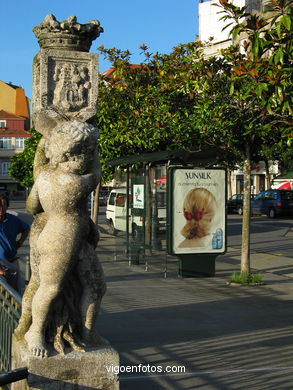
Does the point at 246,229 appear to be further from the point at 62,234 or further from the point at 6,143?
the point at 6,143

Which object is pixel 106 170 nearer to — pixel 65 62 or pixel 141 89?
pixel 141 89

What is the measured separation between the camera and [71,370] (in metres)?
3.51

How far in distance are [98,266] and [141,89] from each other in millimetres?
13584

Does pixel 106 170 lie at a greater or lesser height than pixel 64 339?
greater

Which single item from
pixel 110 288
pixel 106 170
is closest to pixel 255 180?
pixel 106 170

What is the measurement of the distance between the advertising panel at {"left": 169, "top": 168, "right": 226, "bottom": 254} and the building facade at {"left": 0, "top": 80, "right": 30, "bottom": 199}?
7222 centimetres

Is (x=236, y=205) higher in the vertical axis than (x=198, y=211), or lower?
lower

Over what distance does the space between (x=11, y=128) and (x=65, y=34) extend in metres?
82.7

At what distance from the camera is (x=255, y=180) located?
5516cm

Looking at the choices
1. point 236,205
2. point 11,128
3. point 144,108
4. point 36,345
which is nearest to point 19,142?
point 11,128

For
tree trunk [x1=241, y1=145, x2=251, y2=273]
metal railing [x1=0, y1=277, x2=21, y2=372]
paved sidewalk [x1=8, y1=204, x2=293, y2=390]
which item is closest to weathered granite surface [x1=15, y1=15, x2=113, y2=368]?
metal railing [x1=0, y1=277, x2=21, y2=372]

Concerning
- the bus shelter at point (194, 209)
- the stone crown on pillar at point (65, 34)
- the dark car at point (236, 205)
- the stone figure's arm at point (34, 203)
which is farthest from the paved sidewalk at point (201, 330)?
the dark car at point (236, 205)

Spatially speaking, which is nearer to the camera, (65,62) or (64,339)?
(64,339)

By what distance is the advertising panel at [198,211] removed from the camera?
1250cm
